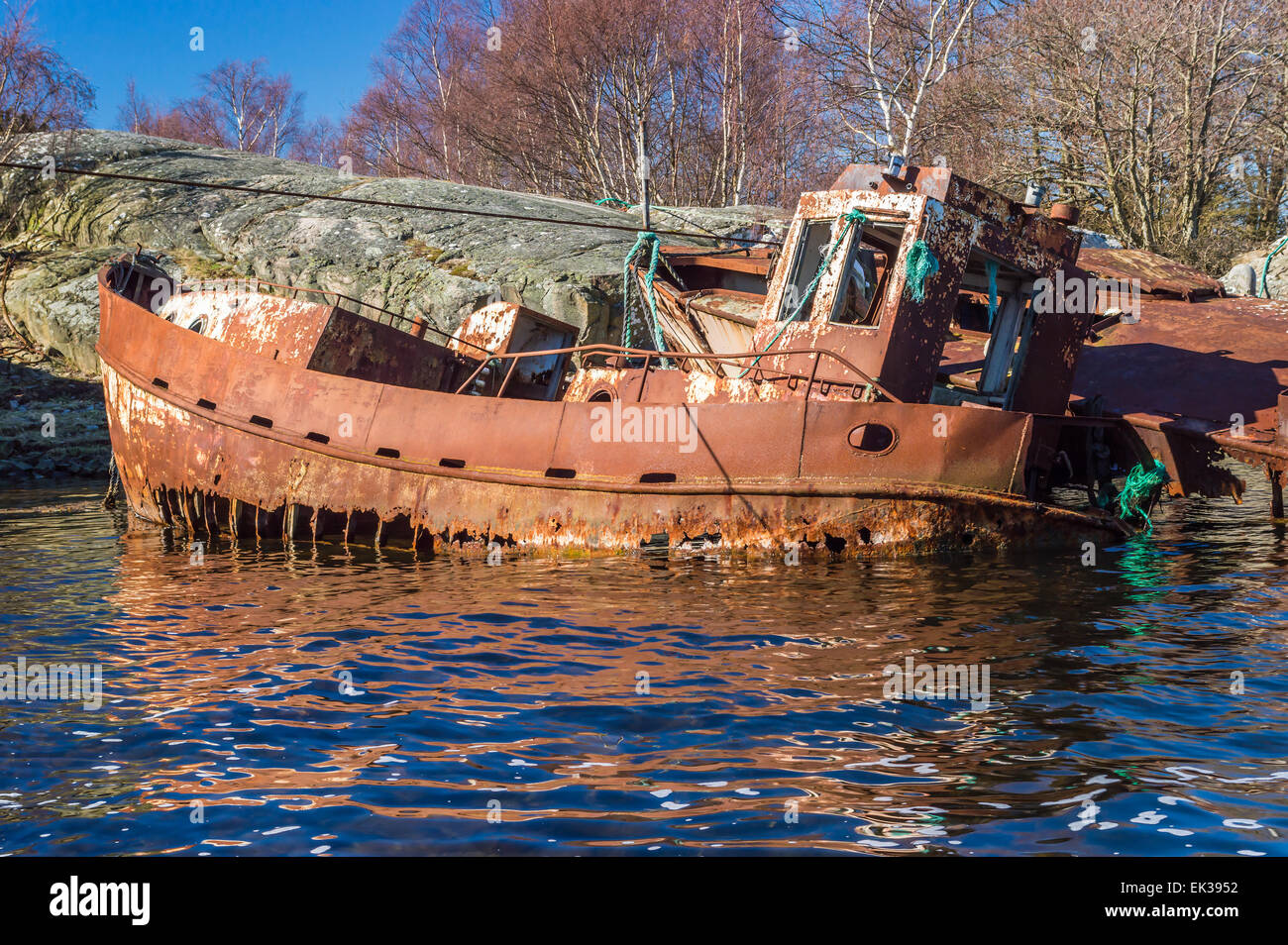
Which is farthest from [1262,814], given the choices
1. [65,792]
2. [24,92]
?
[24,92]

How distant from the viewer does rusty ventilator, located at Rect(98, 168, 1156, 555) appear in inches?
304

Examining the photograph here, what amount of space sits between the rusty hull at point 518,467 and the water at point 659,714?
1.49 feet

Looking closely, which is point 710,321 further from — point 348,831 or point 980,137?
point 980,137

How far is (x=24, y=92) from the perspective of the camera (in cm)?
2273

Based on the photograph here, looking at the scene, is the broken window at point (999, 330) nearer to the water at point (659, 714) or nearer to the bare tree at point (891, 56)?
the water at point (659, 714)

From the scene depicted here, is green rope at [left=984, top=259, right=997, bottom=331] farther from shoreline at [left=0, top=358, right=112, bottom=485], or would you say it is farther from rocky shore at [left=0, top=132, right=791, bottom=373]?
shoreline at [left=0, top=358, right=112, bottom=485]

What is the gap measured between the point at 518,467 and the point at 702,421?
1.62 m

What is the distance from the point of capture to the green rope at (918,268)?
802 centimetres

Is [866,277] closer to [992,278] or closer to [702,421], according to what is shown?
[992,278]

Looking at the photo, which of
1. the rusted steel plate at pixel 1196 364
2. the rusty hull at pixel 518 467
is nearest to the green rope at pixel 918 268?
the rusty hull at pixel 518 467

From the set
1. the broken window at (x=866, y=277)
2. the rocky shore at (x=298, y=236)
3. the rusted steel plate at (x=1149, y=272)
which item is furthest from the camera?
the rocky shore at (x=298, y=236)

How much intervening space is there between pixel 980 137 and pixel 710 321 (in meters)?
14.6

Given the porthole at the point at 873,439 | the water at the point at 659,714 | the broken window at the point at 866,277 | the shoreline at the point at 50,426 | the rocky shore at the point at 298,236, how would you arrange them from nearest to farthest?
1. the water at the point at 659,714
2. the porthole at the point at 873,439
3. the broken window at the point at 866,277
4. the shoreline at the point at 50,426
5. the rocky shore at the point at 298,236

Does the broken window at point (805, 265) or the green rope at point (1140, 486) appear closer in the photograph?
the green rope at point (1140, 486)
